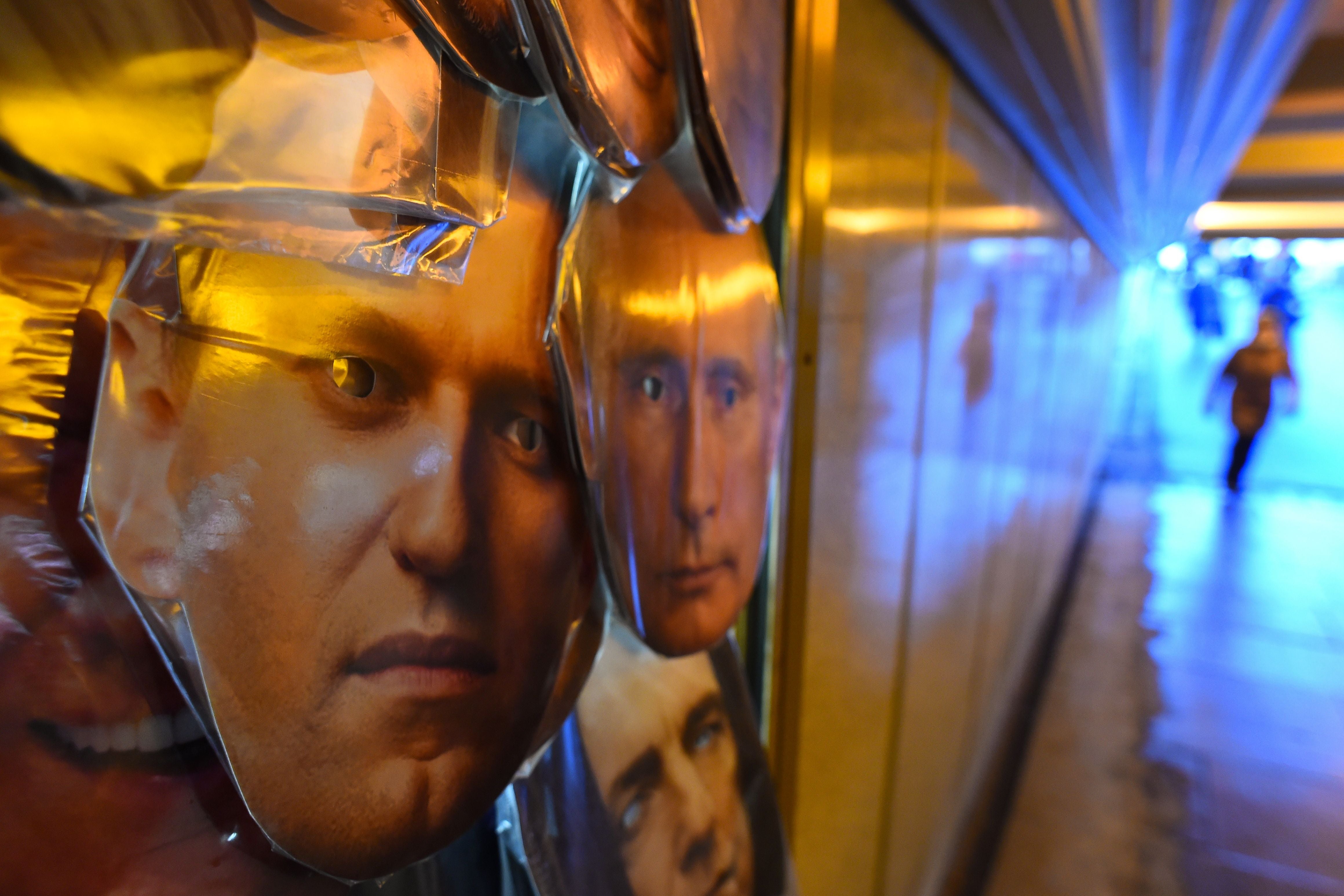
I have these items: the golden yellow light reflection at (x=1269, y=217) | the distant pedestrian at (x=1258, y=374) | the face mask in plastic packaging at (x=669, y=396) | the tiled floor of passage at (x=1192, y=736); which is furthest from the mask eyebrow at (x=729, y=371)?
the golden yellow light reflection at (x=1269, y=217)

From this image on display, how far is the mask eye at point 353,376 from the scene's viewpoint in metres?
Result: 0.27

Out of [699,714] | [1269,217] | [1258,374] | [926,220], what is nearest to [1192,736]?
[926,220]

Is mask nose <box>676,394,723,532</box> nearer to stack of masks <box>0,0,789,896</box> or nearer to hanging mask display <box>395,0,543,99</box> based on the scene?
stack of masks <box>0,0,789,896</box>

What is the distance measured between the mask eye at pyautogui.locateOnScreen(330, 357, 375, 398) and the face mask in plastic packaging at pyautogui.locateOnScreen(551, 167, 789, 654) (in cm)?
10

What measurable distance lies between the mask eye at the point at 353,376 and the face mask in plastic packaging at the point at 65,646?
2.7 inches

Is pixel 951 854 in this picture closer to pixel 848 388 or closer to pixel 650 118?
pixel 848 388

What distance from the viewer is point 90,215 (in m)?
0.21

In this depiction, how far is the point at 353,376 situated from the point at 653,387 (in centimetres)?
17

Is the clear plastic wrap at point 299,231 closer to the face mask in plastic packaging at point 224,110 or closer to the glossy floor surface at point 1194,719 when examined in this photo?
the face mask in plastic packaging at point 224,110

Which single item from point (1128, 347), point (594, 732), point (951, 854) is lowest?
point (951, 854)

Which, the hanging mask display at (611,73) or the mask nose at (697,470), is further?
the mask nose at (697,470)

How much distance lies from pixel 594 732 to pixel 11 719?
27 cm

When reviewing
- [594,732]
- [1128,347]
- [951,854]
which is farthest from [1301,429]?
[594,732]

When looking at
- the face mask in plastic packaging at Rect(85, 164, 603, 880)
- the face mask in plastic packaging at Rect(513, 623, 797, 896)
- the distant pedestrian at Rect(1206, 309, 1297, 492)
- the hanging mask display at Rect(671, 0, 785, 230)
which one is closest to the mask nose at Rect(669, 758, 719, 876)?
the face mask in plastic packaging at Rect(513, 623, 797, 896)
